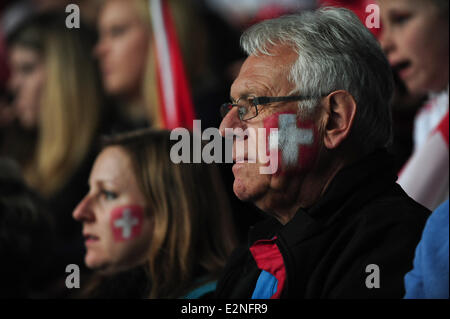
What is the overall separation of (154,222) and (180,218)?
10 centimetres

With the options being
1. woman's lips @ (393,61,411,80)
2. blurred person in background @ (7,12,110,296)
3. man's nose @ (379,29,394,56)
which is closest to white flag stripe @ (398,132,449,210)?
woman's lips @ (393,61,411,80)

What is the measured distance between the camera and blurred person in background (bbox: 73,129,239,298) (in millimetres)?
2281

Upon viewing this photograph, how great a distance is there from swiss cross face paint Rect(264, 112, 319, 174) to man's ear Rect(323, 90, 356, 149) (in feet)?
0.13

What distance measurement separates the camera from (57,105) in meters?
4.02

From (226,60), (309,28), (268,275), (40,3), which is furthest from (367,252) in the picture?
(40,3)

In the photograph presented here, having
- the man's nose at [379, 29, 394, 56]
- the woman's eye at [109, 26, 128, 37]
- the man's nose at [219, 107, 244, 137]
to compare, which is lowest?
the man's nose at [219, 107, 244, 137]

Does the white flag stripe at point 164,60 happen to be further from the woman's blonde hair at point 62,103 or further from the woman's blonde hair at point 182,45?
the woman's blonde hair at point 62,103

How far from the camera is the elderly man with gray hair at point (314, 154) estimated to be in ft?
5.57

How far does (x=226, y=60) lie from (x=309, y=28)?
1.93 m

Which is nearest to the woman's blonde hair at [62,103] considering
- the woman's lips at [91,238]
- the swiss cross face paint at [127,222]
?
the woman's lips at [91,238]

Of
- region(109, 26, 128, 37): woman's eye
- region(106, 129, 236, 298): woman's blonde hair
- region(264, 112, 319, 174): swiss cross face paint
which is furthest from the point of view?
region(109, 26, 128, 37): woman's eye

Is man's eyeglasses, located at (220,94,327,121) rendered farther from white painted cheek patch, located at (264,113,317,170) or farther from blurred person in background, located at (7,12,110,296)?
blurred person in background, located at (7,12,110,296)
